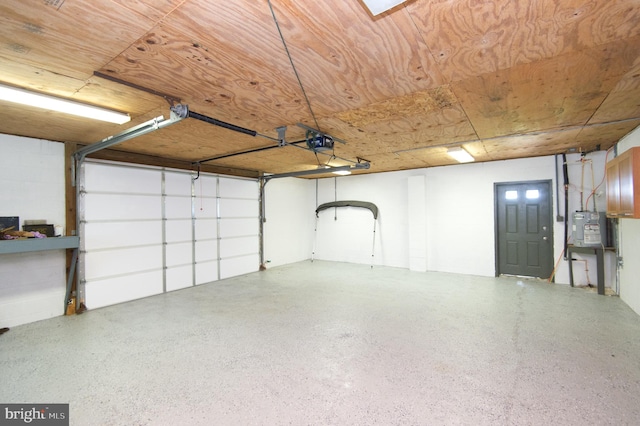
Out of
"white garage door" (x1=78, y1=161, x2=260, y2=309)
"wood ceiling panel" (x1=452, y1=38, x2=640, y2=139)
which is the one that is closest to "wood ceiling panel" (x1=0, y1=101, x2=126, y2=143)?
"white garage door" (x1=78, y1=161, x2=260, y2=309)

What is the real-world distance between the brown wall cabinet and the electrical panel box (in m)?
1.23

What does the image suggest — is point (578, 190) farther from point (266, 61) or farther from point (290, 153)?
point (266, 61)

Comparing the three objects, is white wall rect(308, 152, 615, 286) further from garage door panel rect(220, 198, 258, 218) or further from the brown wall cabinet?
garage door panel rect(220, 198, 258, 218)

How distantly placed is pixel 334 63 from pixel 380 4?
598 mm

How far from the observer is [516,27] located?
5.15ft

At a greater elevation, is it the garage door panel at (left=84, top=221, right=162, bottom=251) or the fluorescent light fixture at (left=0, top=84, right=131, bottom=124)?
the fluorescent light fixture at (left=0, top=84, right=131, bottom=124)

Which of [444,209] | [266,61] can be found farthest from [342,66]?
[444,209]

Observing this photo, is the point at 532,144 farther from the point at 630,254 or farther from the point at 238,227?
the point at 238,227

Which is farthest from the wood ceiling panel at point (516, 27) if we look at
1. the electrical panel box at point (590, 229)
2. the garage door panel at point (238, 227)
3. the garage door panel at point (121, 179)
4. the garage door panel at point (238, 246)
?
the garage door panel at point (238, 246)

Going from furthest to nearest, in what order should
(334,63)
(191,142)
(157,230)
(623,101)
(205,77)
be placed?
(157,230) < (191,142) < (623,101) < (205,77) < (334,63)

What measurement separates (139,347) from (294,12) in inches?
129

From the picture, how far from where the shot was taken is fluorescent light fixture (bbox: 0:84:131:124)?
2.27 m

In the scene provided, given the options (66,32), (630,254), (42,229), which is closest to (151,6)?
(66,32)

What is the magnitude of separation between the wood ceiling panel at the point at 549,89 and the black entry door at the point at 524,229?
2.52 metres
